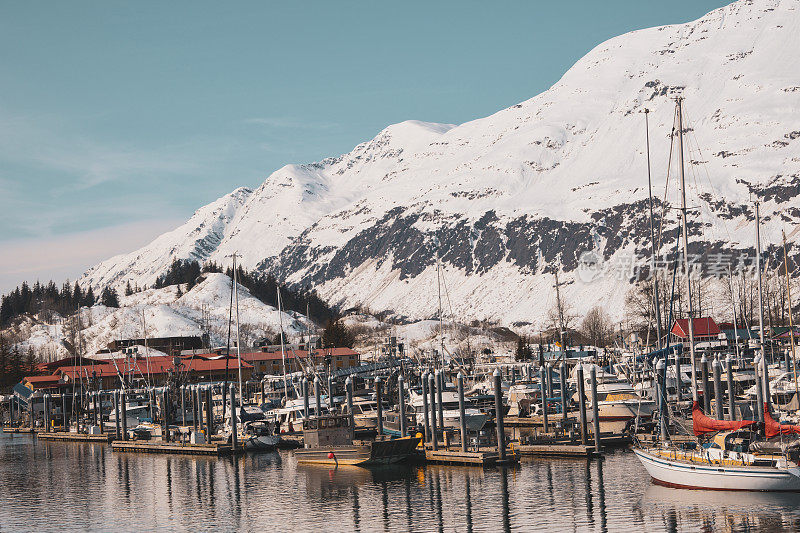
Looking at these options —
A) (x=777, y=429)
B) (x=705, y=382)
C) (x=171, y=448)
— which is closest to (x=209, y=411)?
(x=171, y=448)

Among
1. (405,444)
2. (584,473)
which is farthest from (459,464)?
(584,473)

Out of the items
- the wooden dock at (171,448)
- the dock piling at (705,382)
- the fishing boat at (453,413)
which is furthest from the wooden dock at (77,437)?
the dock piling at (705,382)

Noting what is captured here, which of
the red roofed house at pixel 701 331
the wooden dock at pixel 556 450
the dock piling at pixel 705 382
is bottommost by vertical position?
the wooden dock at pixel 556 450

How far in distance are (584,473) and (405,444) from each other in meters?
15.8

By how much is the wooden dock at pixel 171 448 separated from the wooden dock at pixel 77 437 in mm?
10208

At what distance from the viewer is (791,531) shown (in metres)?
46.5

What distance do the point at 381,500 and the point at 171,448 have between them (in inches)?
1684

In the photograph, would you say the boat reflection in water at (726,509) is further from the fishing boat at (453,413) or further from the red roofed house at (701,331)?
the red roofed house at (701,331)

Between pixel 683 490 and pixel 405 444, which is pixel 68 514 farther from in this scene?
pixel 683 490

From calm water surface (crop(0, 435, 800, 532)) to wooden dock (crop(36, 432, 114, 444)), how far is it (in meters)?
33.6

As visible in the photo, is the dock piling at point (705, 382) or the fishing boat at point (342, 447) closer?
the dock piling at point (705, 382)

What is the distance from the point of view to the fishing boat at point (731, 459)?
54062 millimetres

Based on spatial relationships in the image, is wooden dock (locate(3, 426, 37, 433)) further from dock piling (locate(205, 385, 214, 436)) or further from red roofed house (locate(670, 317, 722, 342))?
red roofed house (locate(670, 317, 722, 342))

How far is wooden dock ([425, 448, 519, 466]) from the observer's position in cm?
7162
